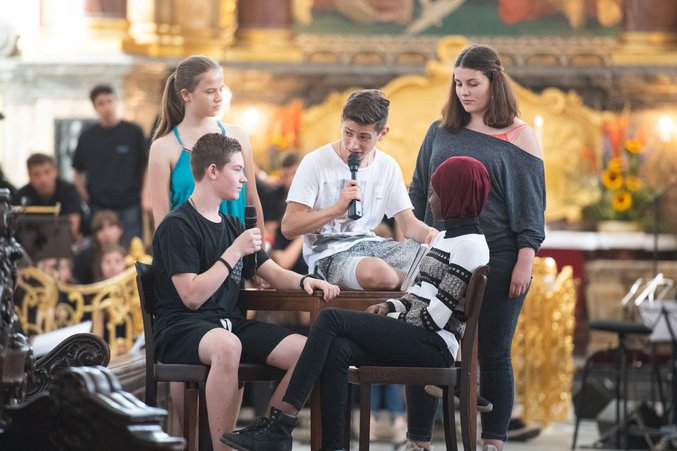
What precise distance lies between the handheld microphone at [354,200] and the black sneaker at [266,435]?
2.72 feet

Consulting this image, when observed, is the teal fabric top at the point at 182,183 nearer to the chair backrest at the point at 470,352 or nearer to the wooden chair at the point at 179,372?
the wooden chair at the point at 179,372

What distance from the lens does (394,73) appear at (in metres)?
13.6

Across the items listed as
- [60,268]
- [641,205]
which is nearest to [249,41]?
[641,205]

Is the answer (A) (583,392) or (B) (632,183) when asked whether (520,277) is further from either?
(B) (632,183)

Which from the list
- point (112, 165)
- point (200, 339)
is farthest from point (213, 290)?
point (112, 165)

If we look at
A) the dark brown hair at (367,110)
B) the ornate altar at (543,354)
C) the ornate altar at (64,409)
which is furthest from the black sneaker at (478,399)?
the ornate altar at (543,354)

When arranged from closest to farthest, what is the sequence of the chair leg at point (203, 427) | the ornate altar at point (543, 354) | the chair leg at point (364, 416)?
1. the chair leg at point (364, 416)
2. the chair leg at point (203, 427)
3. the ornate altar at point (543, 354)

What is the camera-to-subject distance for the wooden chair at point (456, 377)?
15.9 ft

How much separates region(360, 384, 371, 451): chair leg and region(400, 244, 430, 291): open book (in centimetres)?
38

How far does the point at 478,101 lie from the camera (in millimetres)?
5398

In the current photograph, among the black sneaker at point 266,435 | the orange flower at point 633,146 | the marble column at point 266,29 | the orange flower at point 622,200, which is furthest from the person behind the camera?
the marble column at point 266,29

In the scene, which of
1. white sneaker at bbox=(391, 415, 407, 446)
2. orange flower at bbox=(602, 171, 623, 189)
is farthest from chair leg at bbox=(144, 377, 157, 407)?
orange flower at bbox=(602, 171, 623, 189)

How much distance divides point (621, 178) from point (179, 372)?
8.44 m

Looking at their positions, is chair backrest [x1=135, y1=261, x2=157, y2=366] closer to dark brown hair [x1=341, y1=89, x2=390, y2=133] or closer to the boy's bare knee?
the boy's bare knee
